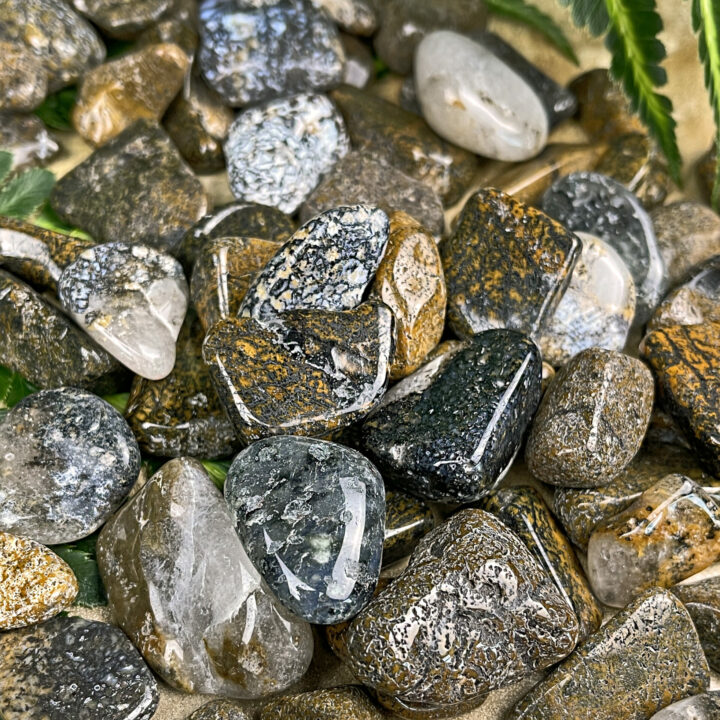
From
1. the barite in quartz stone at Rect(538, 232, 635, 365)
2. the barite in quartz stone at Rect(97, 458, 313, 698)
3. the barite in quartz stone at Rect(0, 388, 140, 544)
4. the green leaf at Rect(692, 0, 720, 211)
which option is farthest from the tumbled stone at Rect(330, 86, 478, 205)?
the barite in quartz stone at Rect(97, 458, 313, 698)

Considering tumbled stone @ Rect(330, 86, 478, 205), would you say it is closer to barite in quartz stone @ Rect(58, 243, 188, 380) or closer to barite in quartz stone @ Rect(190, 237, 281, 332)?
barite in quartz stone @ Rect(190, 237, 281, 332)

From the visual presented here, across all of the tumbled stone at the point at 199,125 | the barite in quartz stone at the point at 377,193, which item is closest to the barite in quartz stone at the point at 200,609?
the barite in quartz stone at the point at 377,193

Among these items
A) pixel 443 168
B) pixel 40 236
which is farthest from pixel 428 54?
pixel 40 236

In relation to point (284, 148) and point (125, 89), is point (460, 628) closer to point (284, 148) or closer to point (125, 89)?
point (284, 148)

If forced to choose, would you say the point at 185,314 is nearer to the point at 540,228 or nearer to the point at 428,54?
the point at 540,228

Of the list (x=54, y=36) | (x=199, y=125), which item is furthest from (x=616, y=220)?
(x=54, y=36)
